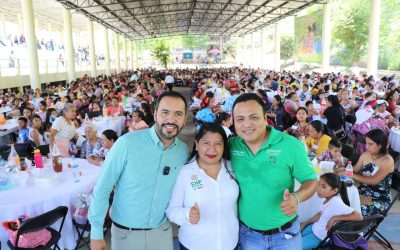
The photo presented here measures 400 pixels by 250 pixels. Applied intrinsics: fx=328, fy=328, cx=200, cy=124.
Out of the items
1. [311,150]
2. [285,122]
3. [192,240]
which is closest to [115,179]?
[192,240]

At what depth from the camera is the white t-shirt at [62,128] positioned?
18.3ft

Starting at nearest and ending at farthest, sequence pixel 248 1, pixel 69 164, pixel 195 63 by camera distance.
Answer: pixel 69 164 → pixel 248 1 → pixel 195 63

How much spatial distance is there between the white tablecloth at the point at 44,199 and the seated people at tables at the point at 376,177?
3.07 metres

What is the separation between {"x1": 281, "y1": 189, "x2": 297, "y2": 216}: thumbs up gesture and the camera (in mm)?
1814

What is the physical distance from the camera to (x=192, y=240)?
2045 mm

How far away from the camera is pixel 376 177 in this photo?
370 cm

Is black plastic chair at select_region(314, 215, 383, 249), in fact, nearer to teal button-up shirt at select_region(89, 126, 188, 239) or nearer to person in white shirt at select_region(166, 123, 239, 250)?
person in white shirt at select_region(166, 123, 239, 250)

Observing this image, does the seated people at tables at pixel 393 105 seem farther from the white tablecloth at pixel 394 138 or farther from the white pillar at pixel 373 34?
the white pillar at pixel 373 34

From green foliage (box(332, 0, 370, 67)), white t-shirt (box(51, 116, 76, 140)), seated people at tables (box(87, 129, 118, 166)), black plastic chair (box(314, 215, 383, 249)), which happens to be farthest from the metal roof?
black plastic chair (box(314, 215, 383, 249))

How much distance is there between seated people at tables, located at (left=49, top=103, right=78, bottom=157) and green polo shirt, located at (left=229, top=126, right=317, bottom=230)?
441 centimetres

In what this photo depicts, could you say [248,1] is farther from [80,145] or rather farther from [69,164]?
[69,164]

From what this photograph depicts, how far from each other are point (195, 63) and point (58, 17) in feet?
117

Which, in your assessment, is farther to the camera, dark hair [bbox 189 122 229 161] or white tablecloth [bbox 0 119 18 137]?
white tablecloth [bbox 0 119 18 137]

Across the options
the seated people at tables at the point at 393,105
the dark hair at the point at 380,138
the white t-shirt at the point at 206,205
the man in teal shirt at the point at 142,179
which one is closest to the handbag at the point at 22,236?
the man in teal shirt at the point at 142,179
